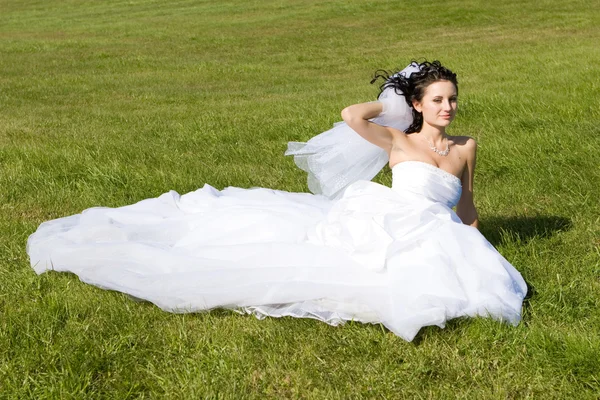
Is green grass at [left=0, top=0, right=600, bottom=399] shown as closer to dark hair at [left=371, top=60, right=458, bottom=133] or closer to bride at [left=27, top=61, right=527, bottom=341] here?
bride at [left=27, top=61, right=527, bottom=341]

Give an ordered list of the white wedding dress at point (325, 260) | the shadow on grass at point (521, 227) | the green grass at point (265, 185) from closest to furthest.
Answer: the green grass at point (265, 185) < the white wedding dress at point (325, 260) < the shadow on grass at point (521, 227)

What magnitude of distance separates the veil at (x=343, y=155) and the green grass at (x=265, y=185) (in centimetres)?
112

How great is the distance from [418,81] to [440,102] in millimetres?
211

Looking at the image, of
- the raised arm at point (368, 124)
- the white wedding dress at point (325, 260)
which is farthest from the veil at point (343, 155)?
the white wedding dress at point (325, 260)

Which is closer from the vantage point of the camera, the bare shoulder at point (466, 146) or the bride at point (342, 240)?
the bride at point (342, 240)

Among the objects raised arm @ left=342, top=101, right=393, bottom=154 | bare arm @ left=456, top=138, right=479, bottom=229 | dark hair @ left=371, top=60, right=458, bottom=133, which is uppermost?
dark hair @ left=371, top=60, right=458, bottom=133

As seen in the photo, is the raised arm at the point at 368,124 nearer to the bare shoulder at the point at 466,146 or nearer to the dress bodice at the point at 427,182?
the dress bodice at the point at 427,182

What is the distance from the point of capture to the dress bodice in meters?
5.17

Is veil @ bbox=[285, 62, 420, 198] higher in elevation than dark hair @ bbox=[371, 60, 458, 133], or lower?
lower

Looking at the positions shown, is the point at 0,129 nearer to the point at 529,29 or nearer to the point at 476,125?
the point at 476,125

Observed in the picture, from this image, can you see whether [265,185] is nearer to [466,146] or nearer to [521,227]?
[521,227]

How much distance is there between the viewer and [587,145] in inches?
326

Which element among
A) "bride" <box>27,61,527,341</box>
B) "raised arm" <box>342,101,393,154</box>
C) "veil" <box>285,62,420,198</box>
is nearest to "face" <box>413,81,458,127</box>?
"bride" <box>27,61,527,341</box>

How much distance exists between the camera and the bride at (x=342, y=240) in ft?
14.9
